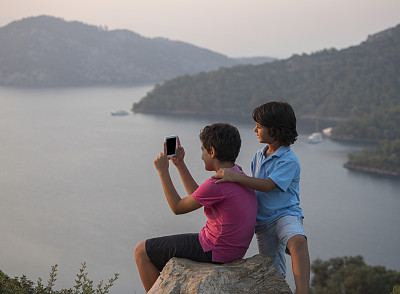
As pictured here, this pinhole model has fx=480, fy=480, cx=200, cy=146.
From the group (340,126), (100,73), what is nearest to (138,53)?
(100,73)

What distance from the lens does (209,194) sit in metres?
2.13

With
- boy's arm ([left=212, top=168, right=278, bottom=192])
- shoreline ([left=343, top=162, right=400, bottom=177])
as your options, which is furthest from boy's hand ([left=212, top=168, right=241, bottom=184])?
shoreline ([left=343, top=162, right=400, bottom=177])

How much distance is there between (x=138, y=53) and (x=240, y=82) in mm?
42576

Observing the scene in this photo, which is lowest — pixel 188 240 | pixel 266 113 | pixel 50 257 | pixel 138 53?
pixel 50 257

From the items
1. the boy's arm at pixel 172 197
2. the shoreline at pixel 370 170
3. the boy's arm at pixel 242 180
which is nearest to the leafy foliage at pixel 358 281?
the boy's arm at pixel 242 180

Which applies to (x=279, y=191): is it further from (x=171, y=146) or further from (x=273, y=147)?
(x=171, y=146)

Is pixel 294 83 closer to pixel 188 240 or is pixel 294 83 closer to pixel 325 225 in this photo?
pixel 325 225

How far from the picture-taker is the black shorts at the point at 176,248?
2293mm

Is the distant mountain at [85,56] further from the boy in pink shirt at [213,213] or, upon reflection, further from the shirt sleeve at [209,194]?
the shirt sleeve at [209,194]

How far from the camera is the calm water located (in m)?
30.4

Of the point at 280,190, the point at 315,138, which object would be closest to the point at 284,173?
the point at 280,190

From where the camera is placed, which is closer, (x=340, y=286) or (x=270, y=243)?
(x=270, y=243)

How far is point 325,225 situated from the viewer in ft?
113

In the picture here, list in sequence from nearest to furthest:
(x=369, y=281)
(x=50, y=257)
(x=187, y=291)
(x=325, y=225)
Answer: (x=187, y=291), (x=369, y=281), (x=50, y=257), (x=325, y=225)
